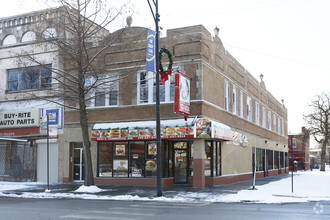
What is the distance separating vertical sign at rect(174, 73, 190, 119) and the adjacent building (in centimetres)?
20

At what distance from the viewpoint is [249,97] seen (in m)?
30.5

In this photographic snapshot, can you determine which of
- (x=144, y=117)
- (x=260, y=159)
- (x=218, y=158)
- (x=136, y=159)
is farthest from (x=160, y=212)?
(x=260, y=159)

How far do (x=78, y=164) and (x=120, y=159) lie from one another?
10.8 ft

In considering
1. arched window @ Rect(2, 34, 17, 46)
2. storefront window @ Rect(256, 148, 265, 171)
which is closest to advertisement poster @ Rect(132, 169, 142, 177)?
arched window @ Rect(2, 34, 17, 46)

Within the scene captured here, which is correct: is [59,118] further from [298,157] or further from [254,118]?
[298,157]

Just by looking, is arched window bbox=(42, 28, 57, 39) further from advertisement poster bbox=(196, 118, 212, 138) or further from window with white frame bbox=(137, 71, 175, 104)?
advertisement poster bbox=(196, 118, 212, 138)

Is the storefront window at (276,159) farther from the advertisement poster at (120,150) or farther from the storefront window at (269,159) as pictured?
the advertisement poster at (120,150)

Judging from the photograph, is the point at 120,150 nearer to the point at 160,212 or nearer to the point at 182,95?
the point at 182,95

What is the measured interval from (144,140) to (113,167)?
2.53m

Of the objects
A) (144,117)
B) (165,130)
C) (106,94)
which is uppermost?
(106,94)

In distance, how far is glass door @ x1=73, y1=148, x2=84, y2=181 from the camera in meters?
24.0

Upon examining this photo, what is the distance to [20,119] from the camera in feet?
83.6

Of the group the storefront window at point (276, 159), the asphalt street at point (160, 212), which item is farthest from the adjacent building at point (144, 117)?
the storefront window at point (276, 159)

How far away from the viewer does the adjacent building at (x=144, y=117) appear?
20.8 metres
